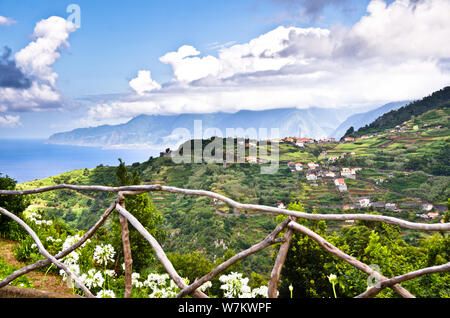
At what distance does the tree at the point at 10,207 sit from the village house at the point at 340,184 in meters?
49.8

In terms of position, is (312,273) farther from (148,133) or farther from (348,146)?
(148,133)

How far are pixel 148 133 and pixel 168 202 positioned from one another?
118806mm

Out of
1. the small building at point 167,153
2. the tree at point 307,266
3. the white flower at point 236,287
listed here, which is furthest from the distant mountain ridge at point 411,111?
the white flower at point 236,287

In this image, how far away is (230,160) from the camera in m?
70.1

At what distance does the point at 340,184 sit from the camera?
51.7 meters

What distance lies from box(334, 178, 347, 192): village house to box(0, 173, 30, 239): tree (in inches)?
1962

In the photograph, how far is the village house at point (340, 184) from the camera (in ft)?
167

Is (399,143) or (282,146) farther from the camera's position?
(282,146)

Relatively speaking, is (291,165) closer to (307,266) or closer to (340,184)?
(340,184)

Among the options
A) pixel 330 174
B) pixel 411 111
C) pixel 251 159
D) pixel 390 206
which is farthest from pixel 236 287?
pixel 411 111

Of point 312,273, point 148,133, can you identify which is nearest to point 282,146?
point 312,273

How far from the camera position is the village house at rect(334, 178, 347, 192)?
167ft
